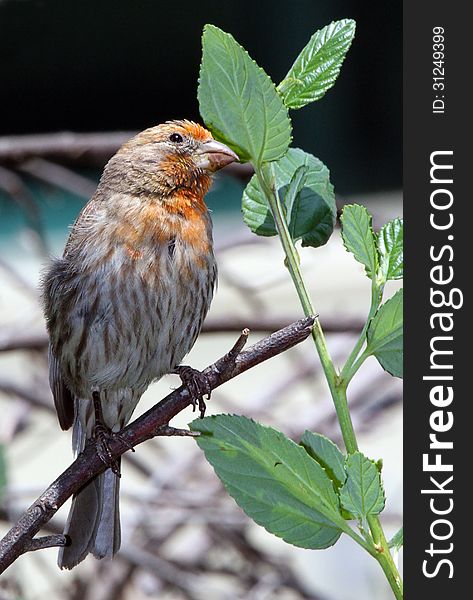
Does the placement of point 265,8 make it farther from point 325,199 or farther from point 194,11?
point 325,199

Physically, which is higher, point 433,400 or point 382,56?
point 382,56

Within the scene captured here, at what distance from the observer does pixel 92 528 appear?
6.91ft

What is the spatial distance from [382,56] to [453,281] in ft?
21.1

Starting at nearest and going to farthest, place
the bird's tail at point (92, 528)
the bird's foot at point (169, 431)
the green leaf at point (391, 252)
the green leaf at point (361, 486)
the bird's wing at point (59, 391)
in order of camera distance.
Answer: the green leaf at point (361, 486)
the green leaf at point (391, 252)
the bird's foot at point (169, 431)
the bird's tail at point (92, 528)
the bird's wing at point (59, 391)

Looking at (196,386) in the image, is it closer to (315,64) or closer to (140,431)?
(140,431)

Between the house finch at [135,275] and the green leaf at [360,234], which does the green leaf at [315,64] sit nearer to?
the green leaf at [360,234]

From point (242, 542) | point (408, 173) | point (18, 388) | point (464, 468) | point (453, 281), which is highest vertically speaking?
point (18, 388)

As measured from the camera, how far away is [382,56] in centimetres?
725

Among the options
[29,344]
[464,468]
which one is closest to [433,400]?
[464,468]

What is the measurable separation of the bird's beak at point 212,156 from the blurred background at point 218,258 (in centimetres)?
54

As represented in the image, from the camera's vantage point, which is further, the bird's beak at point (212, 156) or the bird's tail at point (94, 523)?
the bird's beak at point (212, 156)

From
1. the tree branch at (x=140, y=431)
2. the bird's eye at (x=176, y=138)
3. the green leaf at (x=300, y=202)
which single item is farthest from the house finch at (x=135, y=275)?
the green leaf at (x=300, y=202)

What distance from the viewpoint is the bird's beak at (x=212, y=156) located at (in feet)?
7.49

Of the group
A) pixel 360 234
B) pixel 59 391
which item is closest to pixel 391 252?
pixel 360 234
